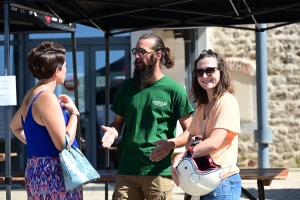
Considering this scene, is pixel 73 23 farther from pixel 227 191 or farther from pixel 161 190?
pixel 227 191

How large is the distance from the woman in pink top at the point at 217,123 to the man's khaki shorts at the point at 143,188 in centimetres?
65

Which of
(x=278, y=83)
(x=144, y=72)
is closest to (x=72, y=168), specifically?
(x=144, y=72)

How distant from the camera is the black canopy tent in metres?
5.56

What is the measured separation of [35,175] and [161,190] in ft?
2.87

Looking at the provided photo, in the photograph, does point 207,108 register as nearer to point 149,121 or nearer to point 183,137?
point 183,137

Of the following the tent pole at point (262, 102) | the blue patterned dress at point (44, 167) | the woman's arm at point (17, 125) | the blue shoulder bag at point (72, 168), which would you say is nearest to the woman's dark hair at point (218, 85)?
the blue shoulder bag at point (72, 168)

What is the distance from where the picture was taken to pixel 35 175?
3973 mm

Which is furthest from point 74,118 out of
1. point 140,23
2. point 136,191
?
point 140,23

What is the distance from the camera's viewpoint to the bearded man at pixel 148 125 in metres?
4.41

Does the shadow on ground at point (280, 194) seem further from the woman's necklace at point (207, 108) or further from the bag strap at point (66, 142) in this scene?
the bag strap at point (66, 142)

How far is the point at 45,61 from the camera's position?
A: 13.2 ft

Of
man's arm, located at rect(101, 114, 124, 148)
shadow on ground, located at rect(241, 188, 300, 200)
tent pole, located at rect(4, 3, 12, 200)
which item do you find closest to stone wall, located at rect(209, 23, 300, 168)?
shadow on ground, located at rect(241, 188, 300, 200)

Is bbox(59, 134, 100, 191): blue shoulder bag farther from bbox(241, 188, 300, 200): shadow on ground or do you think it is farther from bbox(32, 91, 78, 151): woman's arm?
bbox(241, 188, 300, 200): shadow on ground

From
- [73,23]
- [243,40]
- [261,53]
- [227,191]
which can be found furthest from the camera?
[243,40]
